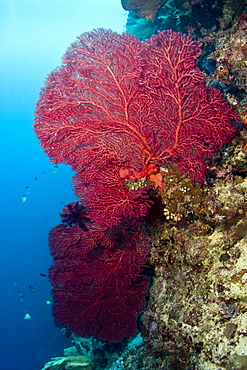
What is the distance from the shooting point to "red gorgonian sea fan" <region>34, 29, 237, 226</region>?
3520mm

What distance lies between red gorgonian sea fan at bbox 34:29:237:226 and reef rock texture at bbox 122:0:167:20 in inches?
283

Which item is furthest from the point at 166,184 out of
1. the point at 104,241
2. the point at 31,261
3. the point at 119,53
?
the point at 31,261

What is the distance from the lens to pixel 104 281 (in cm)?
471

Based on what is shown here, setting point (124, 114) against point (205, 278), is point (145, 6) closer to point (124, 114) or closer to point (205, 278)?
point (124, 114)

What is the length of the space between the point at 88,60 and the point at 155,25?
910cm

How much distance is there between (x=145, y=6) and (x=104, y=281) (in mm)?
10604

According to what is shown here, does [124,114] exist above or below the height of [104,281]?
above

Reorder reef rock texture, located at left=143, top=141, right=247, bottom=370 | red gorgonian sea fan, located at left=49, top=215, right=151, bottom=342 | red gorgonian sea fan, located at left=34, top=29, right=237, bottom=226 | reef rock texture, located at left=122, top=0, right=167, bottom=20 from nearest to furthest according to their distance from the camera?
reef rock texture, located at left=143, top=141, right=247, bottom=370
red gorgonian sea fan, located at left=34, top=29, right=237, bottom=226
red gorgonian sea fan, located at left=49, top=215, right=151, bottom=342
reef rock texture, located at left=122, top=0, right=167, bottom=20

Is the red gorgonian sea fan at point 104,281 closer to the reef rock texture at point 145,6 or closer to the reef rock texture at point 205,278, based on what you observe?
the reef rock texture at point 205,278

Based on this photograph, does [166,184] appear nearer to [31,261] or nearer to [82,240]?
[82,240]

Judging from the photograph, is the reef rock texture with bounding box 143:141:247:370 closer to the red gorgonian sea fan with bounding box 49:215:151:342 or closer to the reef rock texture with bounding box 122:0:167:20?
the red gorgonian sea fan with bounding box 49:215:151:342

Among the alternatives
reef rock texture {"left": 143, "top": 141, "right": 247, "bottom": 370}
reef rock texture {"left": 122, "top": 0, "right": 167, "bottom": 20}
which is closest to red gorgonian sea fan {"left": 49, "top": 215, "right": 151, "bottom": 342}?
reef rock texture {"left": 143, "top": 141, "right": 247, "bottom": 370}

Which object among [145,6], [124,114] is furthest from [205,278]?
[145,6]

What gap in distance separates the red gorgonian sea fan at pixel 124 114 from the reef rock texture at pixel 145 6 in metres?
A: 7.20
